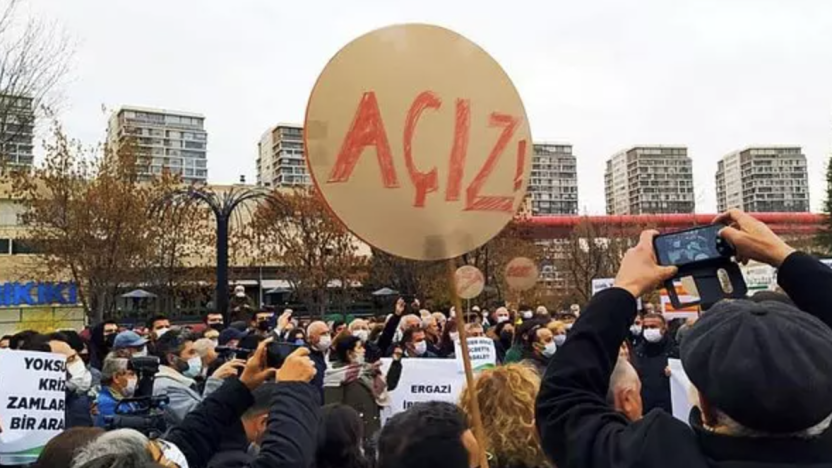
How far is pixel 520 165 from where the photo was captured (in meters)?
3.44

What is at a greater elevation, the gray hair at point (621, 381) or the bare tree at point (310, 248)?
the bare tree at point (310, 248)

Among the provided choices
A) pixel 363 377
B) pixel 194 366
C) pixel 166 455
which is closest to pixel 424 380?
pixel 363 377

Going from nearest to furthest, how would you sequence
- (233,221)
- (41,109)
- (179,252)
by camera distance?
(41,109) → (179,252) → (233,221)

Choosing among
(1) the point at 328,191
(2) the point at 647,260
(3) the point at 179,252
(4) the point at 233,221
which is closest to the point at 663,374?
(1) the point at 328,191

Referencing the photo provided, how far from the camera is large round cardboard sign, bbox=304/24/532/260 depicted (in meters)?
3.06

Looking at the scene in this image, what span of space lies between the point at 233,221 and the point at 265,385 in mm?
39664

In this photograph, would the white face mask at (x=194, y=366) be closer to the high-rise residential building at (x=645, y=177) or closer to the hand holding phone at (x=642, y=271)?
the hand holding phone at (x=642, y=271)

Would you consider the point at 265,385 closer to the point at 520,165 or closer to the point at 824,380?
the point at 520,165

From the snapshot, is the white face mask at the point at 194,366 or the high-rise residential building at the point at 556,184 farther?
the high-rise residential building at the point at 556,184

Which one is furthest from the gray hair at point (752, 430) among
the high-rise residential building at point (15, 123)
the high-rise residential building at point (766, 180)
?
the high-rise residential building at point (766, 180)

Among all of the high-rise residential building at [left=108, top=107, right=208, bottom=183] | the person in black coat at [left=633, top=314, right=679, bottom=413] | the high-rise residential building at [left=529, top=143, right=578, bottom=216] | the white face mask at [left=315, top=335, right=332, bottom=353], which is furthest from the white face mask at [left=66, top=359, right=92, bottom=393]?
Result: the high-rise residential building at [left=529, top=143, right=578, bottom=216]

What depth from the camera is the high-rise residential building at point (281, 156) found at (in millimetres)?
52094

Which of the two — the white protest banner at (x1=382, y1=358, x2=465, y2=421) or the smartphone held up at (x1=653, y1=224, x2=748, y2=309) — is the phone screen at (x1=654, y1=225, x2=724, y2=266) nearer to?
the smartphone held up at (x1=653, y1=224, x2=748, y2=309)

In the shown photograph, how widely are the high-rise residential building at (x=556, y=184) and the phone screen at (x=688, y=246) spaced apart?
238 feet
